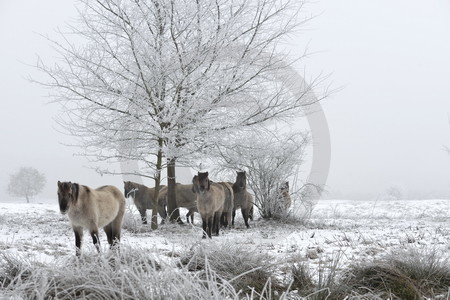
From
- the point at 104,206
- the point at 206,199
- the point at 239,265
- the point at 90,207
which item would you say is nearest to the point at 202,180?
the point at 206,199

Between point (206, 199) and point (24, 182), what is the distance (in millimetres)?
43806

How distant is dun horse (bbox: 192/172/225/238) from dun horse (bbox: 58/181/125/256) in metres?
2.51

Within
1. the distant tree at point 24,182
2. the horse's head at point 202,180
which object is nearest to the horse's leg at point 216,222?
the horse's head at point 202,180

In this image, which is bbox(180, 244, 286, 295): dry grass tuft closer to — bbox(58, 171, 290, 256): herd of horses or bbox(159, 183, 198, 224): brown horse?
bbox(58, 171, 290, 256): herd of horses

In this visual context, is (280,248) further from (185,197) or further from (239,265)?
A: (185,197)

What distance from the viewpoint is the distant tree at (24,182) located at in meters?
48.2

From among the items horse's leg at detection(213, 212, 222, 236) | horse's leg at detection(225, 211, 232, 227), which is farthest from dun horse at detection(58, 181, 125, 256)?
horse's leg at detection(225, 211, 232, 227)

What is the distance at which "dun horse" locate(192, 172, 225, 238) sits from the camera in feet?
31.6

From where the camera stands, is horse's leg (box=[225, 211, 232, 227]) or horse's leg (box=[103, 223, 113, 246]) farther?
horse's leg (box=[225, 211, 232, 227])

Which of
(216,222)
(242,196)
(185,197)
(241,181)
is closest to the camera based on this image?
(216,222)

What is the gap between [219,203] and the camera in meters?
10.8

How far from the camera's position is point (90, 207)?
20.9 ft

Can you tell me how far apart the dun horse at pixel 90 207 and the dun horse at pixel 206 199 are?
251 cm

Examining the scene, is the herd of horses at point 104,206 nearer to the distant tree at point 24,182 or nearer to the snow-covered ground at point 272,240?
the snow-covered ground at point 272,240
